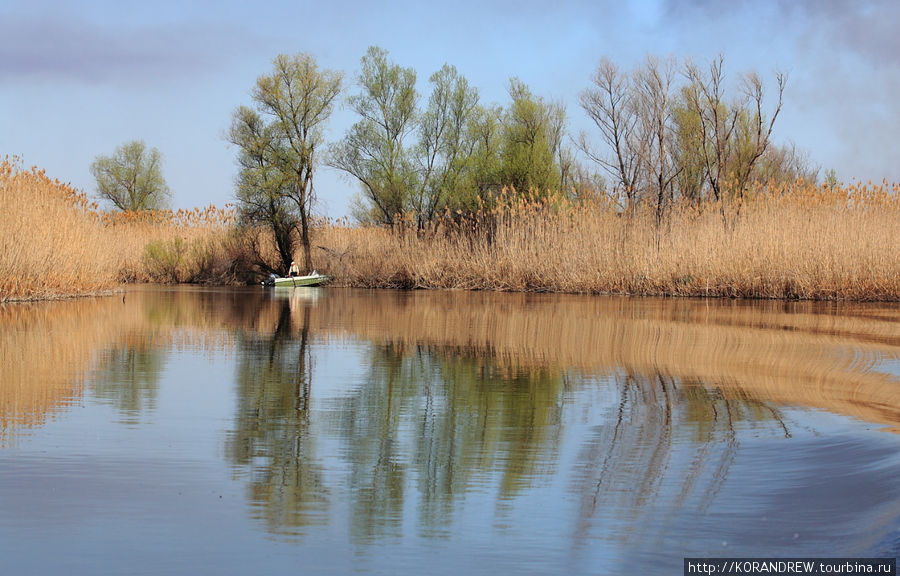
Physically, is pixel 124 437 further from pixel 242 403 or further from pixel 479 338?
pixel 479 338

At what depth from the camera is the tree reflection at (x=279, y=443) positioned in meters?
3.29

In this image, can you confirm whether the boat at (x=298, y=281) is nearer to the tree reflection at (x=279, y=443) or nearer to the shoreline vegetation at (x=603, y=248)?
the shoreline vegetation at (x=603, y=248)

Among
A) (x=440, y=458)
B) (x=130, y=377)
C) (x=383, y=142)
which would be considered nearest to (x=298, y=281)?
(x=383, y=142)

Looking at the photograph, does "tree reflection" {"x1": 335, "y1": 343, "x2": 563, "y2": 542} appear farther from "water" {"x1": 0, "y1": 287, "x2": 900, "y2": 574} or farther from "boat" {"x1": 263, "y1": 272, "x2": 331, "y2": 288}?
"boat" {"x1": 263, "y1": 272, "x2": 331, "y2": 288}

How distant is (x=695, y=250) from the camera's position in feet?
68.4

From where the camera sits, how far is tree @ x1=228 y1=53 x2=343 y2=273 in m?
33.1

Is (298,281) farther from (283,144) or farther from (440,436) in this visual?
(440,436)

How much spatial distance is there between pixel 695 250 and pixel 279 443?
17781mm

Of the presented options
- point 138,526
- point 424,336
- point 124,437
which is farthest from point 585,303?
point 138,526

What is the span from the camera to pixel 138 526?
3072 millimetres

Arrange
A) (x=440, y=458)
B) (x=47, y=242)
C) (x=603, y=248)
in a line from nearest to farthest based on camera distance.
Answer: (x=440, y=458) < (x=47, y=242) < (x=603, y=248)

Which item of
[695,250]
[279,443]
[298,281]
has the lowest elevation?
[279,443]

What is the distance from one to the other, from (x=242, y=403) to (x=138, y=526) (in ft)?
8.00

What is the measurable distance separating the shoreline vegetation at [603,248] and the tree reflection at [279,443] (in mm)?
10220
